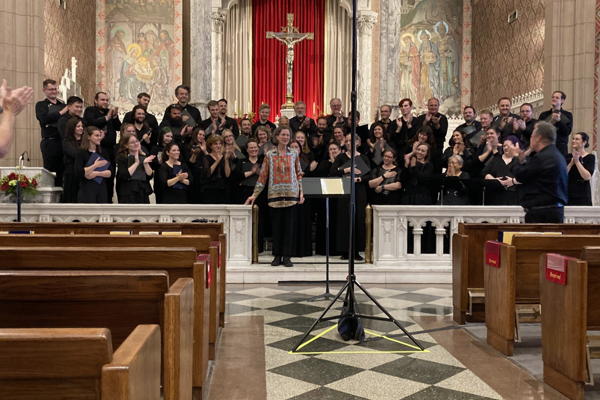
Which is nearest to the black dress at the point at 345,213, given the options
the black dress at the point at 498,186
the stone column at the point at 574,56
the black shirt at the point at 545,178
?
the black dress at the point at 498,186

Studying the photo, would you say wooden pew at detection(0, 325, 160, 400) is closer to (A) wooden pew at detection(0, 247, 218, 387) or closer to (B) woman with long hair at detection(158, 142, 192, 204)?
(A) wooden pew at detection(0, 247, 218, 387)

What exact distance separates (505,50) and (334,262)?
1030 cm

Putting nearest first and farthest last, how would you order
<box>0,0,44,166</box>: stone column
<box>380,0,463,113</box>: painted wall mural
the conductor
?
the conductor, <box>0,0,44,166</box>: stone column, <box>380,0,463,113</box>: painted wall mural

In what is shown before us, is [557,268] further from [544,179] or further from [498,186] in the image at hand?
[498,186]

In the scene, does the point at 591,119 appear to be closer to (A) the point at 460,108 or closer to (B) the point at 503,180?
(B) the point at 503,180

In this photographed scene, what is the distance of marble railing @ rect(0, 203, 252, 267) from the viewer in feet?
23.2

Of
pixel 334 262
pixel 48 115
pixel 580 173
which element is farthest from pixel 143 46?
pixel 580 173

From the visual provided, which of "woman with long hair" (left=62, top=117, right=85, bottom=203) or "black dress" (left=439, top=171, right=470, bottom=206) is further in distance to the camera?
"black dress" (left=439, top=171, right=470, bottom=206)

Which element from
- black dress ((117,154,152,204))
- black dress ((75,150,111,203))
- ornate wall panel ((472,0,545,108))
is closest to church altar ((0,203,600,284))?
black dress ((75,150,111,203))

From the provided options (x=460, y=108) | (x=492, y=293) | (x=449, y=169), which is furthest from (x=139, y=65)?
(x=492, y=293)

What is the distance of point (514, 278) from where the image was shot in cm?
411

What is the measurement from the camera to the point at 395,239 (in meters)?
7.34

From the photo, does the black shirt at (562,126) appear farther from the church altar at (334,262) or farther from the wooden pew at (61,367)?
the wooden pew at (61,367)

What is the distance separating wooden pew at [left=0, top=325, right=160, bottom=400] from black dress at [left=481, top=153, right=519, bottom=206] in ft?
22.9
